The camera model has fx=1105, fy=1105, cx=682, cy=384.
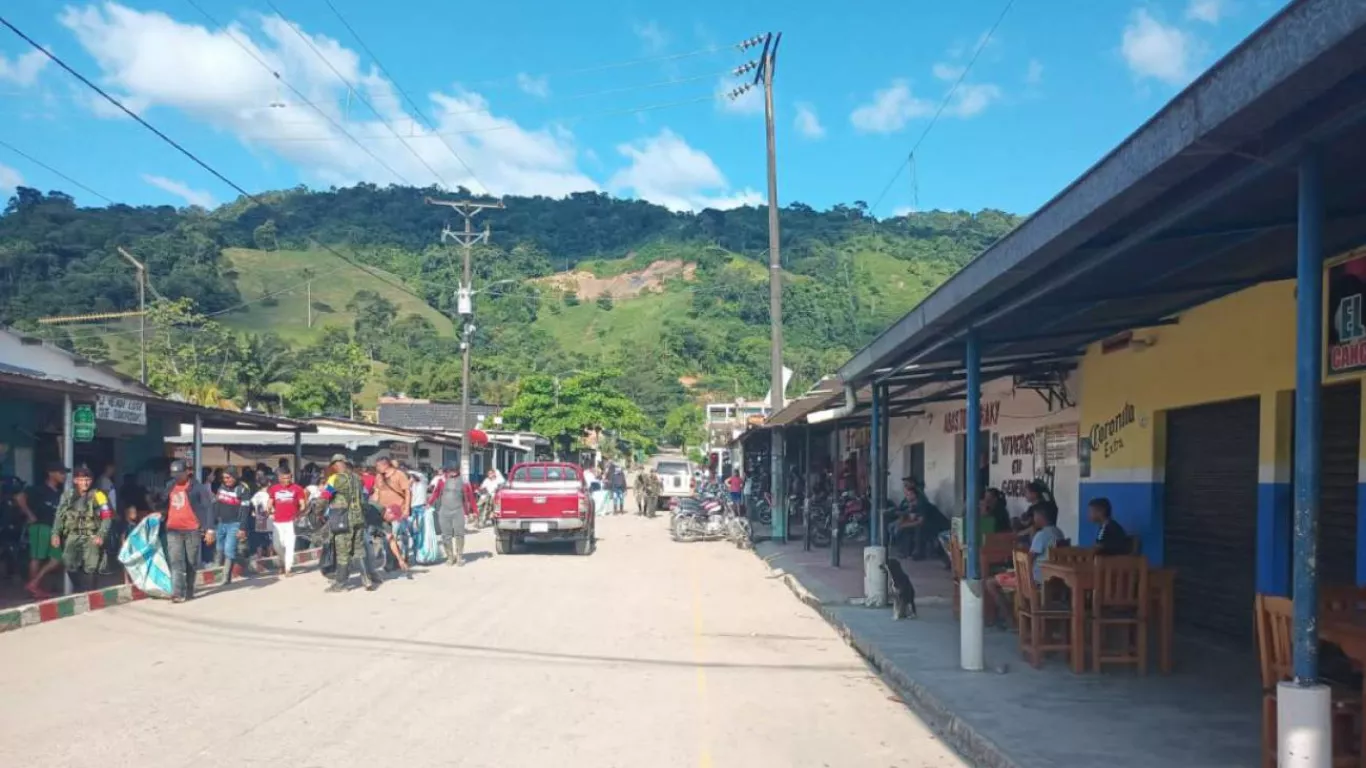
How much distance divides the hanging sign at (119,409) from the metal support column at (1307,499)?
1437 centimetres

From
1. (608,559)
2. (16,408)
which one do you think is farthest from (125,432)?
(608,559)

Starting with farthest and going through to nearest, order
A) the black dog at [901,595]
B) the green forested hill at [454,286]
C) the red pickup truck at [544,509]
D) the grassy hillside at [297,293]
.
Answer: the grassy hillside at [297,293] < the green forested hill at [454,286] < the red pickup truck at [544,509] < the black dog at [901,595]

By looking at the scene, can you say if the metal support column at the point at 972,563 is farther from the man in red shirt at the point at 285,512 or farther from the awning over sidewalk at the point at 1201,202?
the man in red shirt at the point at 285,512

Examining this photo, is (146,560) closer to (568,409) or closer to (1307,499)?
(1307,499)

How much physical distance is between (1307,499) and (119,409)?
14.9m

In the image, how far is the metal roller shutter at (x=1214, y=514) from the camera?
10.3 m

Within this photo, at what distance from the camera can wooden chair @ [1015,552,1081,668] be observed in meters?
9.75

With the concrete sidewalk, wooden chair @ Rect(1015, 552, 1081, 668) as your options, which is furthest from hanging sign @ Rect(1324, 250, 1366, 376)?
wooden chair @ Rect(1015, 552, 1081, 668)

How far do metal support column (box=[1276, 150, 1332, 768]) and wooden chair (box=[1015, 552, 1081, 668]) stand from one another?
4353 mm

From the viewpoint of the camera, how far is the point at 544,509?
22.3 meters

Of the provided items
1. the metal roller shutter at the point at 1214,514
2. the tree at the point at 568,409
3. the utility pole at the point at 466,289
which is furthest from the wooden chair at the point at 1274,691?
the tree at the point at 568,409

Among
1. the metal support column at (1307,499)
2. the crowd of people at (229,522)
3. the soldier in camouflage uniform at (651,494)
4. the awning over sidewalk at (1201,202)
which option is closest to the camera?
the awning over sidewalk at (1201,202)

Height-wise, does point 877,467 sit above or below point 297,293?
below

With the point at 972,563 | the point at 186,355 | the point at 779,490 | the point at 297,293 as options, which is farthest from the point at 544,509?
the point at 297,293
